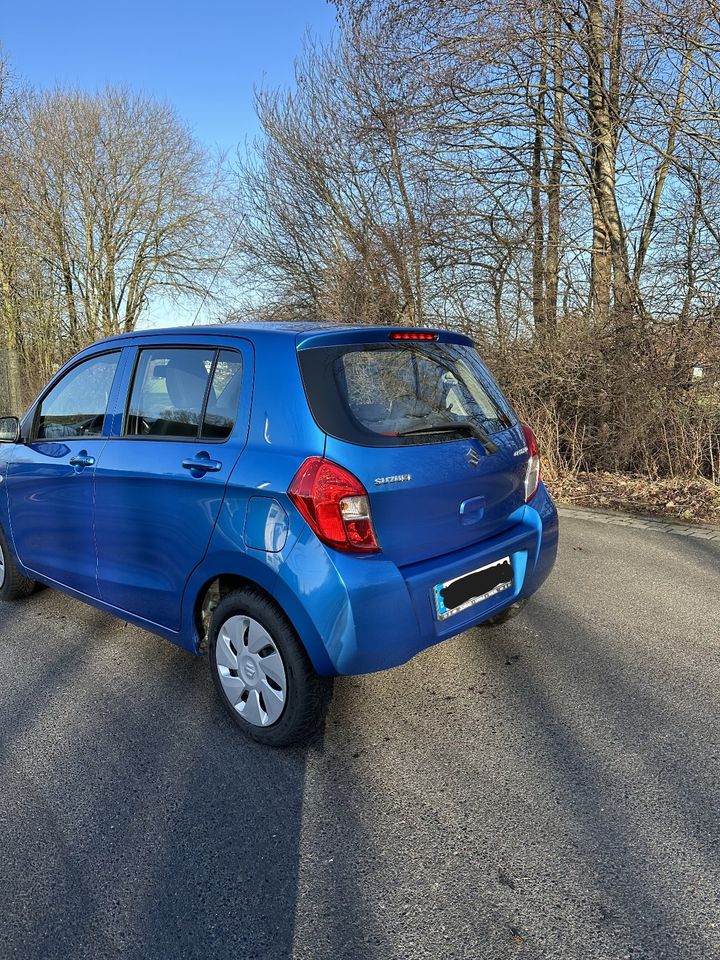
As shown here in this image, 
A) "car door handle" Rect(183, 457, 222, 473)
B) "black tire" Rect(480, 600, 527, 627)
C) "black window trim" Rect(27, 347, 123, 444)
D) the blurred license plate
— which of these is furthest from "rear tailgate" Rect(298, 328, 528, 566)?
"black window trim" Rect(27, 347, 123, 444)

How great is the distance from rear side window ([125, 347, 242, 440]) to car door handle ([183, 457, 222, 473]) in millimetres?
114

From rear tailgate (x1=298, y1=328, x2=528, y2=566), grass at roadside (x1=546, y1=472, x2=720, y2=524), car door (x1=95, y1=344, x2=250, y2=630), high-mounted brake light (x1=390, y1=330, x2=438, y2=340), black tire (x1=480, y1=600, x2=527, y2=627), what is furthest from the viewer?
grass at roadside (x1=546, y1=472, x2=720, y2=524)

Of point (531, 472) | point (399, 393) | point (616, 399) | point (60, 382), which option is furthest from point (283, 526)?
point (616, 399)

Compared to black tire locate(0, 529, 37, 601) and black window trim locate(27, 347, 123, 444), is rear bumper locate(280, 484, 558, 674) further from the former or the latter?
black tire locate(0, 529, 37, 601)

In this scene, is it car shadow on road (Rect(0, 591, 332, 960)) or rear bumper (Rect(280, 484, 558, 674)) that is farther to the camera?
Result: rear bumper (Rect(280, 484, 558, 674))

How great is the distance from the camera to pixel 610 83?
8711 mm

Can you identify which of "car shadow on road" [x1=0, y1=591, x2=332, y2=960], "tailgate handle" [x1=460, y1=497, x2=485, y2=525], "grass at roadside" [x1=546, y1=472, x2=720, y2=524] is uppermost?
"tailgate handle" [x1=460, y1=497, x2=485, y2=525]

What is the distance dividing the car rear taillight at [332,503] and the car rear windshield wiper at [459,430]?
37cm

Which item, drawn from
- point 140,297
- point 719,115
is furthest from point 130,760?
point 140,297

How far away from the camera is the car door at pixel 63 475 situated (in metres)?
3.58

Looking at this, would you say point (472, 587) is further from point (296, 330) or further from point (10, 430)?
point (10, 430)

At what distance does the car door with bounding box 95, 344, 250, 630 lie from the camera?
112 inches

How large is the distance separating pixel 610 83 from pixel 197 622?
9175 mm

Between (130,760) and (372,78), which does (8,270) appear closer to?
(372,78)
